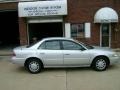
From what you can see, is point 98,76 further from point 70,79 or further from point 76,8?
point 76,8

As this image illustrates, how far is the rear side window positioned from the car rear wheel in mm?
1712

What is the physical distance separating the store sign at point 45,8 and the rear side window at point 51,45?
19.1 feet

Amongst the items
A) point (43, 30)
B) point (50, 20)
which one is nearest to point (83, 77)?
point (50, 20)

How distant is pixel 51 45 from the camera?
416 inches

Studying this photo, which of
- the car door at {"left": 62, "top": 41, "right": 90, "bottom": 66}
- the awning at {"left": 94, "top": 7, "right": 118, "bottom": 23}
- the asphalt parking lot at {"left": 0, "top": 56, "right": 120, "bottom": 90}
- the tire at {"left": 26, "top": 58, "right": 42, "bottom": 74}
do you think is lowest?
the asphalt parking lot at {"left": 0, "top": 56, "right": 120, "bottom": 90}

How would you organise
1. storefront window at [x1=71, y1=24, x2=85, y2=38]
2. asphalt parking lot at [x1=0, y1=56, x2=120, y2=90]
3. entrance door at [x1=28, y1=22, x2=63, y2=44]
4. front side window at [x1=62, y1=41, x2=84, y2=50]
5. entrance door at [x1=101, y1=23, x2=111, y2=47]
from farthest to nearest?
entrance door at [x1=28, y1=22, x2=63, y2=44] < storefront window at [x1=71, y1=24, x2=85, y2=38] < entrance door at [x1=101, y1=23, x2=111, y2=47] < front side window at [x1=62, y1=41, x2=84, y2=50] < asphalt parking lot at [x1=0, y1=56, x2=120, y2=90]

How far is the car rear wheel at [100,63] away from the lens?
1034 cm

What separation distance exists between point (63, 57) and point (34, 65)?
→ 1285 millimetres

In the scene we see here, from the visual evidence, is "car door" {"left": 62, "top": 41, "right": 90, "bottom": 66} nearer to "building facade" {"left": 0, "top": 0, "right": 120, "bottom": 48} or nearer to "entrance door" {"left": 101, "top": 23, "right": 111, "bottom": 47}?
"building facade" {"left": 0, "top": 0, "right": 120, "bottom": 48}

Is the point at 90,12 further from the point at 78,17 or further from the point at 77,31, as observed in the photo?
the point at 77,31

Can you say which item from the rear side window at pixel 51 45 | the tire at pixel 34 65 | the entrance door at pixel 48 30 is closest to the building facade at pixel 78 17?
the entrance door at pixel 48 30

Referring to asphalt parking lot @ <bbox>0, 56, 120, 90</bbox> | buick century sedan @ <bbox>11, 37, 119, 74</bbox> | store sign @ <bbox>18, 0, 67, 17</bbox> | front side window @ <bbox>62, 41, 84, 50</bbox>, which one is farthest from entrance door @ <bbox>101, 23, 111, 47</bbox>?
front side window @ <bbox>62, 41, 84, 50</bbox>

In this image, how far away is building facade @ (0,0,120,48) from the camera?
631 inches

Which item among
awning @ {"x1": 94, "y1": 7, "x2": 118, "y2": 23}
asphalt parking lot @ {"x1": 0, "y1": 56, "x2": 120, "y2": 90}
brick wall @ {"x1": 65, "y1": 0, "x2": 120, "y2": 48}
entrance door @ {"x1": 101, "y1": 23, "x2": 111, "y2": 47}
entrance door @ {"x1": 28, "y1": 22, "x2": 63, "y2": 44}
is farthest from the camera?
entrance door @ {"x1": 28, "y1": 22, "x2": 63, "y2": 44}
